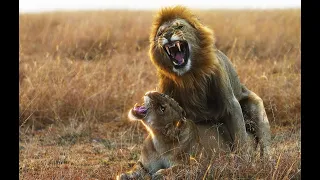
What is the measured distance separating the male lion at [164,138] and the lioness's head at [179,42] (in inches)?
11.4

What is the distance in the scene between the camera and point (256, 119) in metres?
5.66

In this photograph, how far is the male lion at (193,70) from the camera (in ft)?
16.6

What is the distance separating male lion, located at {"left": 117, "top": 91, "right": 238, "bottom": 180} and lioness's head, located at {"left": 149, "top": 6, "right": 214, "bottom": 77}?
29 centimetres

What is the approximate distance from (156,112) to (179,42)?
1.92 feet

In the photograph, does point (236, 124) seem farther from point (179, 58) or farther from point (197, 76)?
point (179, 58)

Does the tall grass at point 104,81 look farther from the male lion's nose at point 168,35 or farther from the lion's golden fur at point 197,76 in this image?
the male lion's nose at point 168,35

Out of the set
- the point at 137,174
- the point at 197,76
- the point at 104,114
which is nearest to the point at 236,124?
the point at 197,76

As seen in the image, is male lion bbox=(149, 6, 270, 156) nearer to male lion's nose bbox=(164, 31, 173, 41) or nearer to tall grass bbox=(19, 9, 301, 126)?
male lion's nose bbox=(164, 31, 173, 41)

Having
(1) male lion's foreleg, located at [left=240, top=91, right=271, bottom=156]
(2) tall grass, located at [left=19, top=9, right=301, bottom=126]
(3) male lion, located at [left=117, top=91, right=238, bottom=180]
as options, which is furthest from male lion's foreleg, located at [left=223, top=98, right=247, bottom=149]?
(2) tall grass, located at [left=19, top=9, right=301, bottom=126]

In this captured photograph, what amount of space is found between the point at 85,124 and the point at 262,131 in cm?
268

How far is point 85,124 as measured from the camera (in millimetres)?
7605

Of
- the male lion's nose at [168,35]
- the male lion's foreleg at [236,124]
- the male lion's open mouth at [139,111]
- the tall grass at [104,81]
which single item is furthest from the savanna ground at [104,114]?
the male lion's nose at [168,35]

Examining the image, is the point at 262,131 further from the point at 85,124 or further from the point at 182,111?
the point at 85,124
